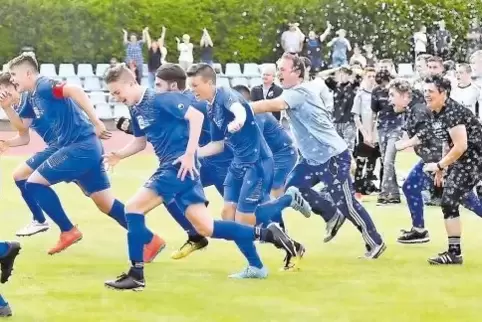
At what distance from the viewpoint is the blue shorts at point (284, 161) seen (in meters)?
11.3

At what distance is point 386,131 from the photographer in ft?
49.3

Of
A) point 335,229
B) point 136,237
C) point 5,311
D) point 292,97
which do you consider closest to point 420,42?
point 335,229

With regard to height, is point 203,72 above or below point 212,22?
above

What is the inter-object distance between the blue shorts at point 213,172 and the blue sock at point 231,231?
6.11 feet

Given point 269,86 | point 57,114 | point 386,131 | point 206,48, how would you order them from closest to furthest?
1. point 57,114
2. point 269,86
3. point 386,131
4. point 206,48

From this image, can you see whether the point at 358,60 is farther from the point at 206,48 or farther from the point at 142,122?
the point at 142,122

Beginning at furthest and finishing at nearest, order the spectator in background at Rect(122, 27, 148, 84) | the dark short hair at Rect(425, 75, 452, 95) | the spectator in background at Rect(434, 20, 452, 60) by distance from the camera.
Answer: the spectator in background at Rect(434, 20, 452, 60)
the spectator in background at Rect(122, 27, 148, 84)
the dark short hair at Rect(425, 75, 452, 95)

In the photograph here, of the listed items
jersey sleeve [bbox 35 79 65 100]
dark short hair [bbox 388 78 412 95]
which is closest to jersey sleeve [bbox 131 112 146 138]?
jersey sleeve [bbox 35 79 65 100]

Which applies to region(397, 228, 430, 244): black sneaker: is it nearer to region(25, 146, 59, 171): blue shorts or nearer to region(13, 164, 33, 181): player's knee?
region(25, 146, 59, 171): blue shorts

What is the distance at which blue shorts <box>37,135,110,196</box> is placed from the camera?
1047cm

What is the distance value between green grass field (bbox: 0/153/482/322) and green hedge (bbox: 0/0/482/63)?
1961 centimetres

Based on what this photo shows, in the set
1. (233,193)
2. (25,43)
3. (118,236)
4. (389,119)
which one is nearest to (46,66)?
(25,43)

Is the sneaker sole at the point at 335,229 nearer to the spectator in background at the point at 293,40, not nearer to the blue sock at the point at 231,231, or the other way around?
the blue sock at the point at 231,231

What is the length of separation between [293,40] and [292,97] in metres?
21.3
